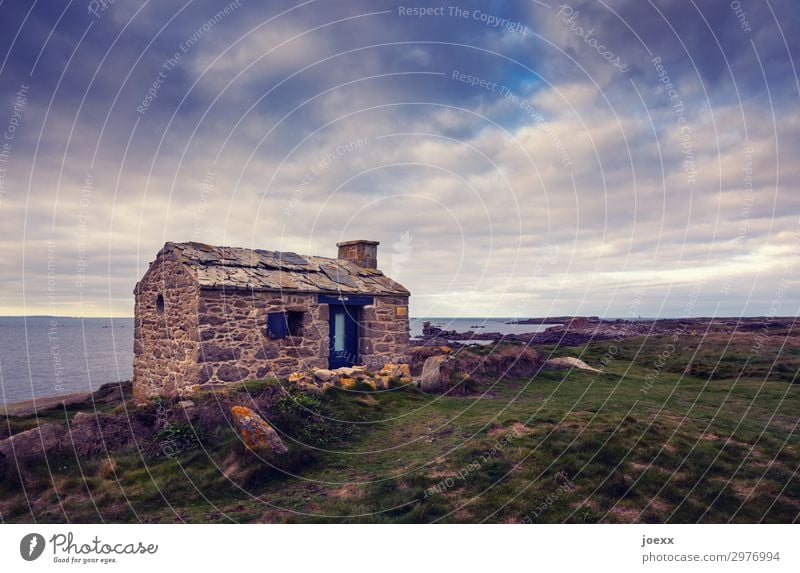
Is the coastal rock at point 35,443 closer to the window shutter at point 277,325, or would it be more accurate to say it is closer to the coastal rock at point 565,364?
the window shutter at point 277,325

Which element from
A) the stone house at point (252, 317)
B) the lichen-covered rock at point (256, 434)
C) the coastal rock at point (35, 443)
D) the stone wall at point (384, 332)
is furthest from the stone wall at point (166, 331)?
the stone wall at point (384, 332)

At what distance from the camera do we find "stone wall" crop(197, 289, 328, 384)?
44.8 feet

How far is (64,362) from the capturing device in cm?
4178

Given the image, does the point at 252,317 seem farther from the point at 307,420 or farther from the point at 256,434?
the point at 256,434

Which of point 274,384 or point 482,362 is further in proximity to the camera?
point 482,362

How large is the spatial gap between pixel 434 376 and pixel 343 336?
3.94 meters

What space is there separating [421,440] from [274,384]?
12.5ft

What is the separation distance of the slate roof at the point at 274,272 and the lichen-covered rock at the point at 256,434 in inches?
233

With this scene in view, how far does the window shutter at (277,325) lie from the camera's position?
14789mm

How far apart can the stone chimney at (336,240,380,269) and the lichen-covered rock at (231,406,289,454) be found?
476 inches

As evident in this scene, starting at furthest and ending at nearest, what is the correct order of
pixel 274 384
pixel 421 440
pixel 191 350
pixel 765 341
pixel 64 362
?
pixel 64 362 → pixel 765 341 → pixel 191 350 → pixel 274 384 → pixel 421 440

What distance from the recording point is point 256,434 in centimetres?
853
